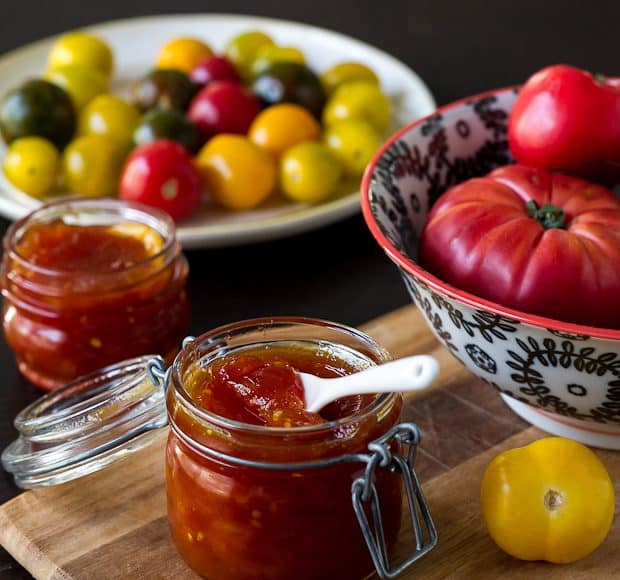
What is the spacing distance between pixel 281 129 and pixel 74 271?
69 centimetres

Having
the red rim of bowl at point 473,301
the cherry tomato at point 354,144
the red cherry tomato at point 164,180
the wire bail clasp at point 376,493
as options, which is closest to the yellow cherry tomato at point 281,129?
the cherry tomato at point 354,144

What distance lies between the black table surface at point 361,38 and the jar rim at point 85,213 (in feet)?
0.65

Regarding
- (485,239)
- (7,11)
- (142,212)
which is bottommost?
(7,11)

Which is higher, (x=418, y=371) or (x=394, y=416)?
(x=418, y=371)

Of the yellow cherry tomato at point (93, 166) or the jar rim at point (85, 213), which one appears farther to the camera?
the yellow cherry tomato at point (93, 166)

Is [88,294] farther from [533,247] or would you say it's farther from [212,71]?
[212,71]

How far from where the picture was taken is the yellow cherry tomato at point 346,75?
2283 millimetres

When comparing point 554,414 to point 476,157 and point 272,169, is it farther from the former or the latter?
point 272,169

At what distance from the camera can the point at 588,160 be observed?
1.45 meters

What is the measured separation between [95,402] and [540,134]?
680 millimetres

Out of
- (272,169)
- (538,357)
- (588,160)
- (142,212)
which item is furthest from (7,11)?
(538,357)

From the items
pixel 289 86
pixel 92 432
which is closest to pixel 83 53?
pixel 289 86

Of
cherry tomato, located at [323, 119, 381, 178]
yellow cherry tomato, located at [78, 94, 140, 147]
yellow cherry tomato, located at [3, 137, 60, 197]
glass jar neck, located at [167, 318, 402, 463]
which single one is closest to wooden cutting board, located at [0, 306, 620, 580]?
glass jar neck, located at [167, 318, 402, 463]

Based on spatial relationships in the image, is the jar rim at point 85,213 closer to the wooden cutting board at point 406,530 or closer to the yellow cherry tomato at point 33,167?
the wooden cutting board at point 406,530
